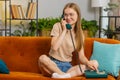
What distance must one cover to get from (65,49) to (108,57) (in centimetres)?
49

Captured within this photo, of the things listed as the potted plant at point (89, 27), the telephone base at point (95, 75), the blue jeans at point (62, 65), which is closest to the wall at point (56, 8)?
the potted plant at point (89, 27)

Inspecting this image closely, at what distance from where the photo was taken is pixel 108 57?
10.5ft

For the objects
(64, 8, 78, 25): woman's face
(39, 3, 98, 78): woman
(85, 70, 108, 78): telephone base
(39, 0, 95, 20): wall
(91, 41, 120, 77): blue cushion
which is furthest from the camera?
(39, 0, 95, 20): wall

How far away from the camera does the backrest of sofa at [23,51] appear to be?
347 cm

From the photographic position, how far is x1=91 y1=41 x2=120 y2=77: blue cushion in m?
3.17

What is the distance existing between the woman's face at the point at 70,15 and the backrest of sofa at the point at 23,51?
19.5 inches

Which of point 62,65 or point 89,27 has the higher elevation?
point 89,27

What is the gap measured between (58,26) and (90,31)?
120 inches

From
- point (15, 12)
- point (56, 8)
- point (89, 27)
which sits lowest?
point (89, 27)

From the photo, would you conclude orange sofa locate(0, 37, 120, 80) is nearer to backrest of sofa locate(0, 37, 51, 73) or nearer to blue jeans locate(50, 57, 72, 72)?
backrest of sofa locate(0, 37, 51, 73)

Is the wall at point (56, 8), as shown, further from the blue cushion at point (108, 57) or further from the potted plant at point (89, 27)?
the blue cushion at point (108, 57)

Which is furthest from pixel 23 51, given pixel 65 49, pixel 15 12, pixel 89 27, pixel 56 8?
pixel 56 8

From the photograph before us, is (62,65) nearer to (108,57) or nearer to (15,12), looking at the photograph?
(108,57)

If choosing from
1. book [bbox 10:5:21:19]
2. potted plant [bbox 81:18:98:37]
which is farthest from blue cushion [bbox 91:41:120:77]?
potted plant [bbox 81:18:98:37]
